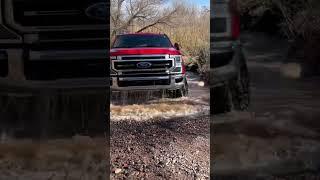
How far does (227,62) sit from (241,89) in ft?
1.17

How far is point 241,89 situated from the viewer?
4.91 meters

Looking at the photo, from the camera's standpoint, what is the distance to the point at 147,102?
16.2 ft

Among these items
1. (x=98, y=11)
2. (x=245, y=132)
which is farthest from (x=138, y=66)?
(x=245, y=132)

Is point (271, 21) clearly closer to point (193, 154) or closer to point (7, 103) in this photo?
point (193, 154)

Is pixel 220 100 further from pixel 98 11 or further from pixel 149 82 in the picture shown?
pixel 98 11

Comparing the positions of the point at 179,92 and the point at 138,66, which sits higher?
the point at 138,66

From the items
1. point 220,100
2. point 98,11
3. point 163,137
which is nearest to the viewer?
point 98,11

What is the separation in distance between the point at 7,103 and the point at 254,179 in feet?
8.37

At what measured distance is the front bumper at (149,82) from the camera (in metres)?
4.79

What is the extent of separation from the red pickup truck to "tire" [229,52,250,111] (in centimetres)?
48

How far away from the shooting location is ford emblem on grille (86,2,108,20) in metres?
4.49

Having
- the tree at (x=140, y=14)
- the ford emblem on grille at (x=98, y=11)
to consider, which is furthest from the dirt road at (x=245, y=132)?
the ford emblem on grille at (x=98, y=11)

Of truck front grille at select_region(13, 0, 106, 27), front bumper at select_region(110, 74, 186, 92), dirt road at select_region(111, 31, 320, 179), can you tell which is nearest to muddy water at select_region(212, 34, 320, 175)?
dirt road at select_region(111, 31, 320, 179)

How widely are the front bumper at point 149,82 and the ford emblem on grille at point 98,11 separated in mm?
600
